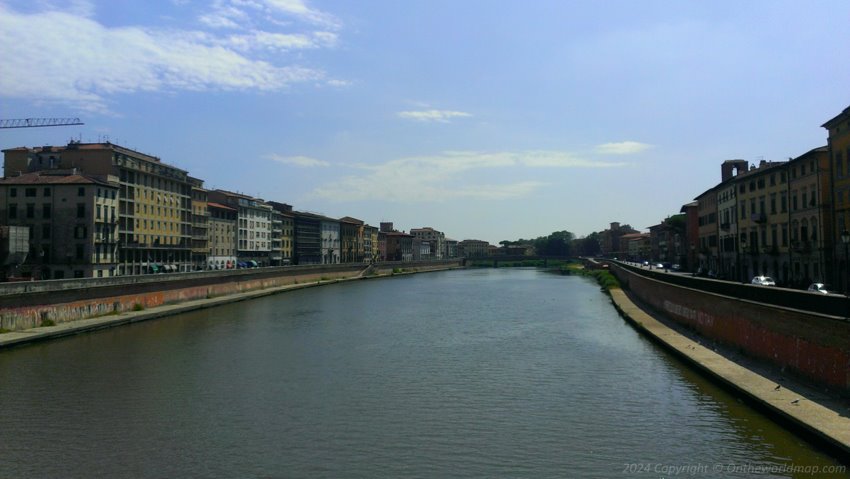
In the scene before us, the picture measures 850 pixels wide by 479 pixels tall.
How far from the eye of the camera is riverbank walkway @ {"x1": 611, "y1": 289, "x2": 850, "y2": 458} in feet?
50.1

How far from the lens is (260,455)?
16.4 m

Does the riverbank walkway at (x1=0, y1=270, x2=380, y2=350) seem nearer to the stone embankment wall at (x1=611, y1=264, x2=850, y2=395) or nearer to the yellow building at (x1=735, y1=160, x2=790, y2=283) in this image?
the stone embankment wall at (x1=611, y1=264, x2=850, y2=395)

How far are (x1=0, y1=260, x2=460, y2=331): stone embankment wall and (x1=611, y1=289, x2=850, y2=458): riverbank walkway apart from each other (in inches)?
1425

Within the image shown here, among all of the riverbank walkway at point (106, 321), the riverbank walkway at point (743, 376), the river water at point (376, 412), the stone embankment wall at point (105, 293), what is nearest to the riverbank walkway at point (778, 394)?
the riverbank walkway at point (743, 376)

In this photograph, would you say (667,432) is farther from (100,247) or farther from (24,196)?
(24,196)

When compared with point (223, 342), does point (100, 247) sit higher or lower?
higher

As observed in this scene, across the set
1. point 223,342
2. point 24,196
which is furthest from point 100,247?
point 223,342

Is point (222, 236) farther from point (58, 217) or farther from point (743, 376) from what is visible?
point (743, 376)

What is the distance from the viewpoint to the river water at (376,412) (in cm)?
1556

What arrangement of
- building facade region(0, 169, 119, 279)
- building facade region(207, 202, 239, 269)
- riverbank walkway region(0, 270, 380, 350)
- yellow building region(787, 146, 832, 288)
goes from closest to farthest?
riverbank walkway region(0, 270, 380, 350) < yellow building region(787, 146, 832, 288) < building facade region(0, 169, 119, 279) < building facade region(207, 202, 239, 269)

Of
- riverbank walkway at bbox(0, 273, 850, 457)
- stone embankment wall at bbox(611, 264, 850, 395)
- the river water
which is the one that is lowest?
the river water

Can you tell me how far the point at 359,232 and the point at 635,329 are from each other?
144 metres

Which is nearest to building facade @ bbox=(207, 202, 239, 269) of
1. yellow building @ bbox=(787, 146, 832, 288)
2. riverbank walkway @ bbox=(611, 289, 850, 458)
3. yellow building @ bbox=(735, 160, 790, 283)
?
yellow building @ bbox=(735, 160, 790, 283)

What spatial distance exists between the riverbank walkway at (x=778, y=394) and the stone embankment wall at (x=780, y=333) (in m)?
0.53
